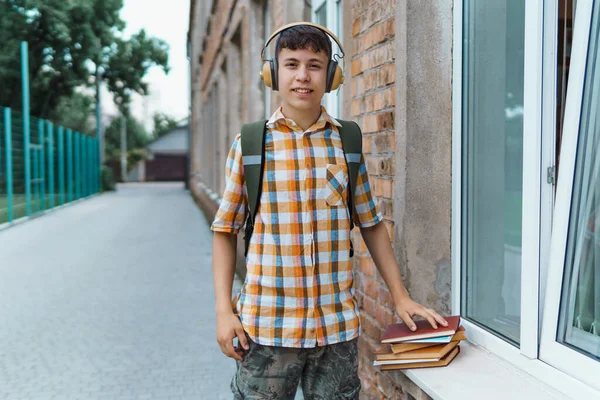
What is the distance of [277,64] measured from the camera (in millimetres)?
2014

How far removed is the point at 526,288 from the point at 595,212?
0.39 m

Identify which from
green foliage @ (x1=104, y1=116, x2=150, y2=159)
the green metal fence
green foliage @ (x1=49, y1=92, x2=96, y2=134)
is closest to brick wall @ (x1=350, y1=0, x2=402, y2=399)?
the green metal fence

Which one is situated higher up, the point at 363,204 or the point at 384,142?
the point at 384,142

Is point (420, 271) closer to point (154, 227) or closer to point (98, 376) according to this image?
point (98, 376)

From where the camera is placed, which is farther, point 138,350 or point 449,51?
point 138,350

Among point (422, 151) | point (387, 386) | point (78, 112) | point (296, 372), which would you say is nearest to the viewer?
point (296, 372)

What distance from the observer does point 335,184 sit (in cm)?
201

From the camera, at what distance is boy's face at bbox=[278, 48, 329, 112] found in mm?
1953

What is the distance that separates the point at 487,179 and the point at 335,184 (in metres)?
0.73

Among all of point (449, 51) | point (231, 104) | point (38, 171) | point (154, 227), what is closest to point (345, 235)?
point (449, 51)

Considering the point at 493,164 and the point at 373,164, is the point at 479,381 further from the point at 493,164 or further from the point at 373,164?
the point at 373,164

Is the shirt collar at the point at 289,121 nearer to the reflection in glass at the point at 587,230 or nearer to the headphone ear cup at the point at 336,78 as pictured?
the headphone ear cup at the point at 336,78

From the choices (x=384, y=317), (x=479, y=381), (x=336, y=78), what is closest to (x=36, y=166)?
(x=384, y=317)

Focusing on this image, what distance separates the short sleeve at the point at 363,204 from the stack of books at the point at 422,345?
0.40 m
